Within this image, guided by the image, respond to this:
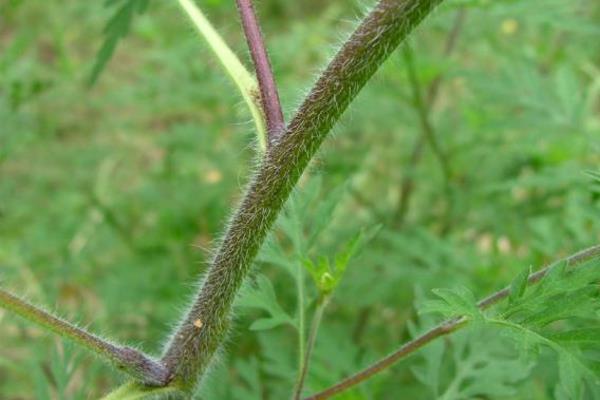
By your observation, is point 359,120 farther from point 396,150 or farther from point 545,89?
point 545,89

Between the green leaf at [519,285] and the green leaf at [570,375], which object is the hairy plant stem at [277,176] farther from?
the green leaf at [570,375]

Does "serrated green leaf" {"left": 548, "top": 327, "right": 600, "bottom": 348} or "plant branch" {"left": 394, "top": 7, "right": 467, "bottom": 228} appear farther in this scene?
"plant branch" {"left": 394, "top": 7, "right": 467, "bottom": 228}

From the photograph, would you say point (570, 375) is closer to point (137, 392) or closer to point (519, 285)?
point (519, 285)

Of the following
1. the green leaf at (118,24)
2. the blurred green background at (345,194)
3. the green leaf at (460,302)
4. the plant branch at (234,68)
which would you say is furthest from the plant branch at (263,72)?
the blurred green background at (345,194)

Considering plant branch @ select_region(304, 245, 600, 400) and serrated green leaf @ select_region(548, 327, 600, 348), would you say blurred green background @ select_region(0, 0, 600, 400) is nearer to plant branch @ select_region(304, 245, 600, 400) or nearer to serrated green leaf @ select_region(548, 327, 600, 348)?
plant branch @ select_region(304, 245, 600, 400)

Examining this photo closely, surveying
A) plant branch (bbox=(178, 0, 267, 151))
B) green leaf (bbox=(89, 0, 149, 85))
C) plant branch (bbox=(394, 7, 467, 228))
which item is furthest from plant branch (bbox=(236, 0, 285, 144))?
plant branch (bbox=(394, 7, 467, 228))

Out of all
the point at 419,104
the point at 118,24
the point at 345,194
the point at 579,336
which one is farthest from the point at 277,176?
the point at 419,104
